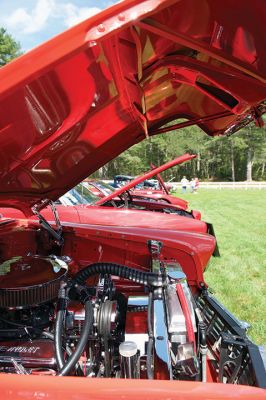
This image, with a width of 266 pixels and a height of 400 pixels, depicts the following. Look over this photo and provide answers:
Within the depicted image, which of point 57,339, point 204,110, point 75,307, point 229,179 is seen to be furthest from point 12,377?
point 229,179

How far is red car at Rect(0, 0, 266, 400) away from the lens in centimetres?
105

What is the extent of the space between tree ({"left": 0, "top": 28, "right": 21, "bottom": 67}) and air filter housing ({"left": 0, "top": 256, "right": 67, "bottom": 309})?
2890cm

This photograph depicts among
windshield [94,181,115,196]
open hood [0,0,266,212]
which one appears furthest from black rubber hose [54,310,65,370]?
windshield [94,181,115,196]

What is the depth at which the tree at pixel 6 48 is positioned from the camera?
1079 inches

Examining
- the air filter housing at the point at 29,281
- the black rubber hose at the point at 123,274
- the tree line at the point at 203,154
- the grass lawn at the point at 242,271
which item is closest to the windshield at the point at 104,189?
the grass lawn at the point at 242,271

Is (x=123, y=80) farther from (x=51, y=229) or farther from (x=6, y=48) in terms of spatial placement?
(x=6, y=48)

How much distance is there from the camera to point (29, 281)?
1767 millimetres

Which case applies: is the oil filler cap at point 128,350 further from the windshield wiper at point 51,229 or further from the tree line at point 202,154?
the tree line at point 202,154

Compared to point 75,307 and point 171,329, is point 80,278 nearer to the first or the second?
point 75,307

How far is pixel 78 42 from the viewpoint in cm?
96

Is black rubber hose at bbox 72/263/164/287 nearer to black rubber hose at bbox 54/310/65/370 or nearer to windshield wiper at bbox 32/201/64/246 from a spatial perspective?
black rubber hose at bbox 54/310/65/370

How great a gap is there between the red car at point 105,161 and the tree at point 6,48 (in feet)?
94.0

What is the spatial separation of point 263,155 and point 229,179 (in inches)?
255

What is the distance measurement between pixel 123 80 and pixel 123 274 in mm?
946
